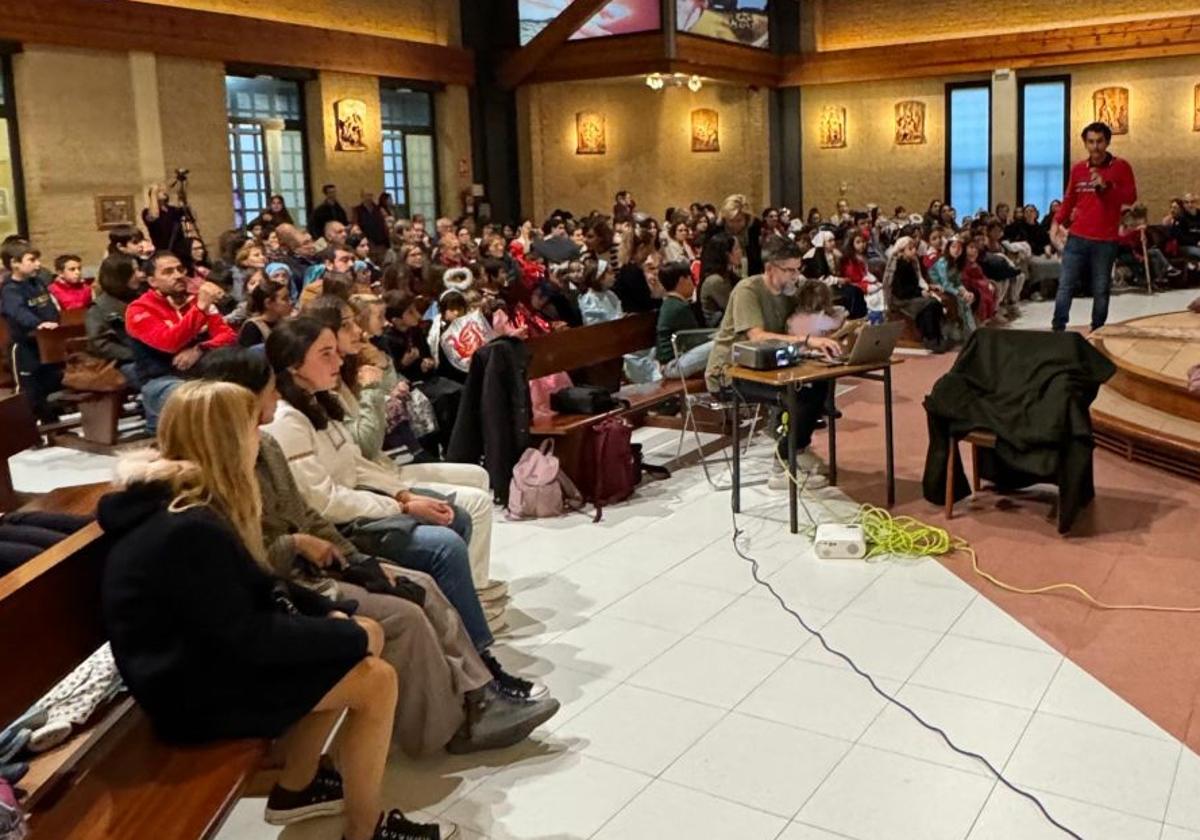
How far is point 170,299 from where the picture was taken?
6.64 m

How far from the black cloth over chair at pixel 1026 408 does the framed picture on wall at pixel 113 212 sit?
952 centimetres

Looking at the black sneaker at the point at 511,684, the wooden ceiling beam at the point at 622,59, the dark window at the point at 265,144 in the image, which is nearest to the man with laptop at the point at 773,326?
the black sneaker at the point at 511,684

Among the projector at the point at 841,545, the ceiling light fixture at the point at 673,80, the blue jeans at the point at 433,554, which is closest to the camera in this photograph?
the blue jeans at the point at 433,554

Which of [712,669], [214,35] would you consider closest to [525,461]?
[712,669]

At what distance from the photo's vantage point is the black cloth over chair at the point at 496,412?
19.0 ft

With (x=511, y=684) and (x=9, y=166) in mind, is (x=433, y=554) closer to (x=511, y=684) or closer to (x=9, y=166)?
(x=511, y=684)

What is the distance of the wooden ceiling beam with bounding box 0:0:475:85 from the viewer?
11633mm

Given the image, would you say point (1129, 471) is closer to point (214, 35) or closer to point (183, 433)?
point (183, 433)

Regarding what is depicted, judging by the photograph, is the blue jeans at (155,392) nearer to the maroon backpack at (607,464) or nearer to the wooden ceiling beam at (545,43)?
the maroon backpack at (607,464)

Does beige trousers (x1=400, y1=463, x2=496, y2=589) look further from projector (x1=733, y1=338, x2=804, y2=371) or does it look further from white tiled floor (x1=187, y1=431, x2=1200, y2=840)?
projector (x1=733, y1=338, x2=804, y2=371)

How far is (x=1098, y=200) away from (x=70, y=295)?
7.28 m

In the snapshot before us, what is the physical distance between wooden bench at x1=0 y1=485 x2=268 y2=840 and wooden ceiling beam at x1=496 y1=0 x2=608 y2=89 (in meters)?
14.7

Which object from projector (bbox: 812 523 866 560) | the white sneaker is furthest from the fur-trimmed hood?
projector (bbox: 812 523 866 560)

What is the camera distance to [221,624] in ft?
8.40
